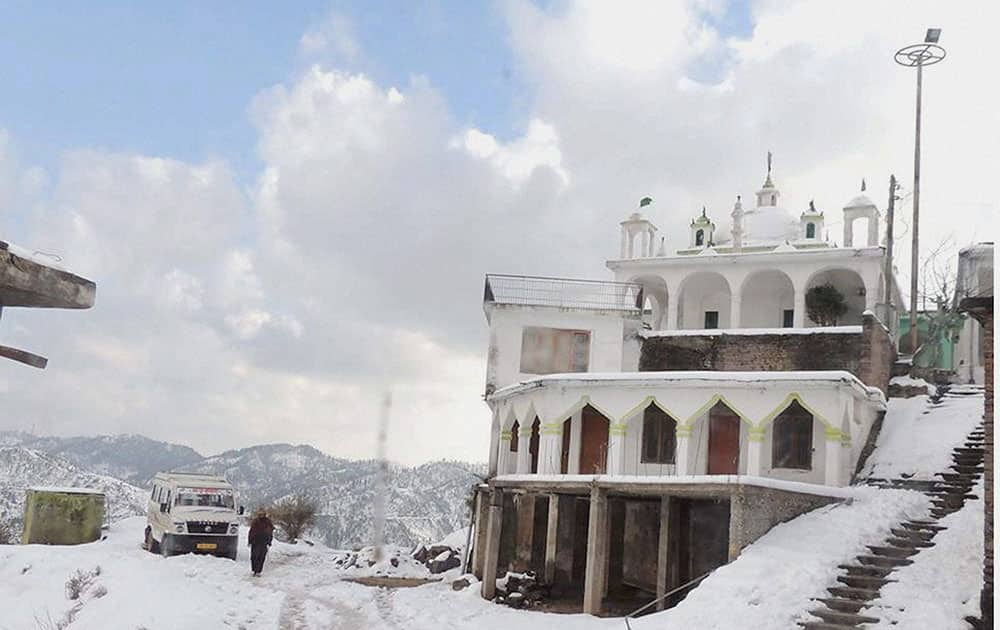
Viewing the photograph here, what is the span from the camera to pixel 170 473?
28.6m

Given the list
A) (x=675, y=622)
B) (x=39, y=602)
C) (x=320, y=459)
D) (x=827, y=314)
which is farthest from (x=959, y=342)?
(x=320, y=459)

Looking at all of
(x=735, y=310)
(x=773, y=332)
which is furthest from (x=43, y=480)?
(x=773, y=332)

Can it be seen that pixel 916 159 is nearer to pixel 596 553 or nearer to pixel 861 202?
pixel 861 202

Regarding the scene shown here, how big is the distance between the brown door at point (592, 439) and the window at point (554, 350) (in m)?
3.16

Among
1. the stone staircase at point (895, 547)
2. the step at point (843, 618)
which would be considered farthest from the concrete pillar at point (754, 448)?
the step at point (843, 618)

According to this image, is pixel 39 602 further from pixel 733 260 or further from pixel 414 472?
pixel 414 472

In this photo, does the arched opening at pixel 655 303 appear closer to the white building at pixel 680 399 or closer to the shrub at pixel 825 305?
the white building at pixel 680 399

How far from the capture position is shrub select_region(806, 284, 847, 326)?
32.9m

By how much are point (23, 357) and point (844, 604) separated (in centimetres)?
1282

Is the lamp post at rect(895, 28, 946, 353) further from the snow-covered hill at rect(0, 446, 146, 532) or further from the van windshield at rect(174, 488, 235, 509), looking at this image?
the snow-covered hill at rect(0, 446, 146, 532)

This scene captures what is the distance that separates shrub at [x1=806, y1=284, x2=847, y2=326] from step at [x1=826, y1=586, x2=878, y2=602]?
60.4ft

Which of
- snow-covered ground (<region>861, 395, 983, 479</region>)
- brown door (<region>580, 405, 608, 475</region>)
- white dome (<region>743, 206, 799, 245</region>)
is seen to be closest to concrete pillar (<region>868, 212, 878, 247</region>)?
white dome (<region>743, 206, 799, 245</region>)

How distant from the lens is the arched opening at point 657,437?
82.8 ft

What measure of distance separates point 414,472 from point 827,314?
151 ft
